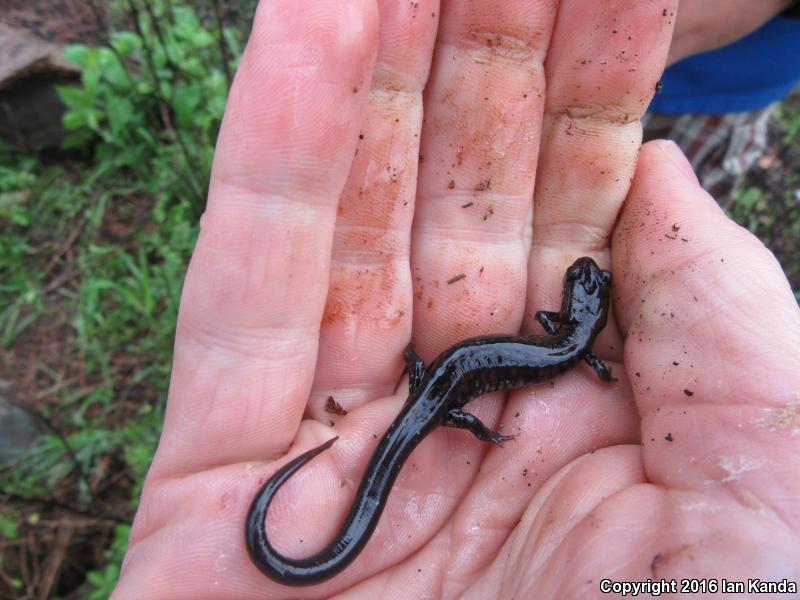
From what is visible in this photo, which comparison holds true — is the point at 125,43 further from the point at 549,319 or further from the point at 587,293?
the point at 587,293

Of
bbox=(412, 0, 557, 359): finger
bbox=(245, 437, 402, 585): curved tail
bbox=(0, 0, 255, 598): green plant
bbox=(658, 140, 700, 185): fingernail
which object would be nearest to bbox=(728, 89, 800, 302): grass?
bbox=(658, 140, 700, 185): fingernail

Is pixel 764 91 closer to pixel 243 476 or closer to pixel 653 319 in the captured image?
pixel 653 319

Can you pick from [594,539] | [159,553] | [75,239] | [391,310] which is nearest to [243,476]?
[159,553]

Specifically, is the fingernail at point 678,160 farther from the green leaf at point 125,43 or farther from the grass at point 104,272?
the green leaf at point 125,43

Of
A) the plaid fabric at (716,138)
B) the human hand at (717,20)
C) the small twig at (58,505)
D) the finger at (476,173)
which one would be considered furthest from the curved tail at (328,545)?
the plaid fabric at (716,138)

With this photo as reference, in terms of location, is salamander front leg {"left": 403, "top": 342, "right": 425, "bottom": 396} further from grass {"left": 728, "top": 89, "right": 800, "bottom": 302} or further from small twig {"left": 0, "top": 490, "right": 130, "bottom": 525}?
grass {"left": 728, "top": 89, "right": 800, "bottom": 302}

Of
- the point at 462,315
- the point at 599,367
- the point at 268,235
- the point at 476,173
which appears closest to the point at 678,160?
the point at 476,173
